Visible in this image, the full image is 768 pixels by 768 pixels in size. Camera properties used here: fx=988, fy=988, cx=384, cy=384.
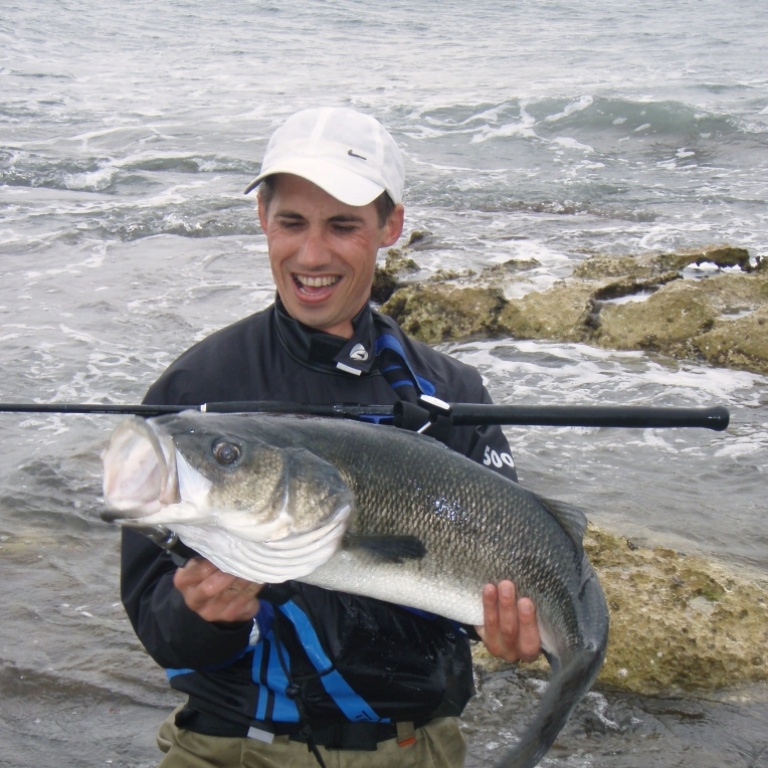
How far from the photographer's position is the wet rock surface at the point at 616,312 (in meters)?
7.89

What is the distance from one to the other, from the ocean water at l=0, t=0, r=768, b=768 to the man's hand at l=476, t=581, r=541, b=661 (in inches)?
62.2

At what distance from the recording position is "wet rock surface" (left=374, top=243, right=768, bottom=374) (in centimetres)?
789

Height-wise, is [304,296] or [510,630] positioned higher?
[304,296]

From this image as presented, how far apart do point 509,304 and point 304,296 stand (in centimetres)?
618

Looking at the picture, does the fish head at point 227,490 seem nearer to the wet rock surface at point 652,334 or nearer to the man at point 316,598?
the man at point 316,598

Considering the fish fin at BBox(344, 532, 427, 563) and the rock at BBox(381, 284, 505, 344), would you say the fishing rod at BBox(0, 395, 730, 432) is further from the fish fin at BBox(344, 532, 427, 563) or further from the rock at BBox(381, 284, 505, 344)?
the rock at BBox(381, 284, 505, 344)

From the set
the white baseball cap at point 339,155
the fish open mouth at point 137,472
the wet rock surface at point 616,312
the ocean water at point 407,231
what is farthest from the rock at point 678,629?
the wet rock surface at point 616,312

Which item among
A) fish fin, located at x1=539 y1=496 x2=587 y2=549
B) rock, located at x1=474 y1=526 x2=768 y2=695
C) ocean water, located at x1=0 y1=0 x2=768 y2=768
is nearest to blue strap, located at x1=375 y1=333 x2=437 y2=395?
fish fin, located at x1=539 y1=496 x2=587 y2=549

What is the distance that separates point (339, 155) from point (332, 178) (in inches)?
3.5

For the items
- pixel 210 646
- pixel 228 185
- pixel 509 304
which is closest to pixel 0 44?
pixel 228 185

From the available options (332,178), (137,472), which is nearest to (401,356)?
(332,178)

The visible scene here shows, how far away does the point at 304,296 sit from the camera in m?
2.65

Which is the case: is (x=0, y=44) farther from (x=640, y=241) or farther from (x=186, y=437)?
(x=186, y=437)

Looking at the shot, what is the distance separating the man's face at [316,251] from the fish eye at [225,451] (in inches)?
28.2
